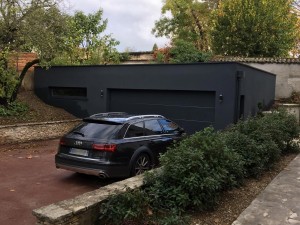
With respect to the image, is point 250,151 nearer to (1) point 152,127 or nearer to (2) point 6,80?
(1) point 152,127

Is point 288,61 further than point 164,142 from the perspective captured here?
Yes

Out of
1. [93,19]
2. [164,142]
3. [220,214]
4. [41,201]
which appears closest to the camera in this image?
[220,214]

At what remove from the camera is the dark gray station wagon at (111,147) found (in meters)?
7.68

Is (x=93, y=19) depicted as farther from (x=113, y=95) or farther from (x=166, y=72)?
(x=166, y=72)

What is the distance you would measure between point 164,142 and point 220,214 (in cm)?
362

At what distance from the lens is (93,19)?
925 inches

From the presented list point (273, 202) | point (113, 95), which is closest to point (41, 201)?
point (273, 202)

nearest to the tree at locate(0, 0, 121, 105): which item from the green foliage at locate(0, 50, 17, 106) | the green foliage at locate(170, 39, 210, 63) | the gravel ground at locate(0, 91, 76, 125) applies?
the green foliage at locate(0, 50, 17, 106)

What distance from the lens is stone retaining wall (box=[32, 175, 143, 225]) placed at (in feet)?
14.9

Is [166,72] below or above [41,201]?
above

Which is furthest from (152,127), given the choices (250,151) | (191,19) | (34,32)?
(191,19)

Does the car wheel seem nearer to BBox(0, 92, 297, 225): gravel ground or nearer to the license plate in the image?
the license plate

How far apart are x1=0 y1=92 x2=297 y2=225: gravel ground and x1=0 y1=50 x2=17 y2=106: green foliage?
1205 mm

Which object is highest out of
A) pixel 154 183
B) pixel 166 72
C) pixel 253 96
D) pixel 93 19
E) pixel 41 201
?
pixel 93 19
